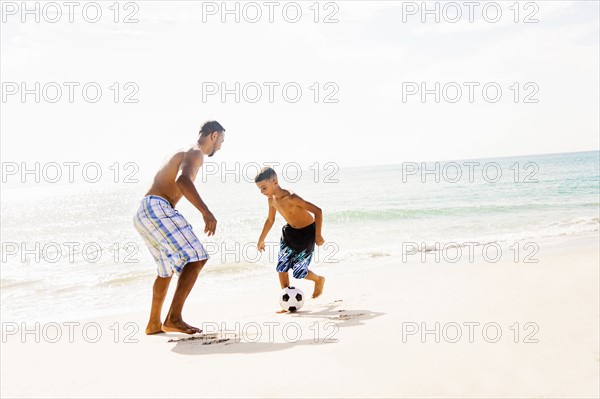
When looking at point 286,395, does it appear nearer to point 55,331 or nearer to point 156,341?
point 156,341

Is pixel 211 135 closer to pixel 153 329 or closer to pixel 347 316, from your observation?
pixel 153 329

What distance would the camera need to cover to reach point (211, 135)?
5.02 meters

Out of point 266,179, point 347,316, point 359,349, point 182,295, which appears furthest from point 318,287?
point 359,349

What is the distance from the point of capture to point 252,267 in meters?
10.4

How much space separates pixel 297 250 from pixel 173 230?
78.3 inches

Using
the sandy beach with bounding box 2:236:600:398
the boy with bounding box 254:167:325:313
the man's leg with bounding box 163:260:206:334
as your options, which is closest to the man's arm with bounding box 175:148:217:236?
the man's leg with bounding box 163:260:206:334

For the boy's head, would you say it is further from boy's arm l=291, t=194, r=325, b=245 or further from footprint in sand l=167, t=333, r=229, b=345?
footprint in sand l=167, t=333, r=229, b=345

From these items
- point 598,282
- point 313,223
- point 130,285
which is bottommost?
point 130,285

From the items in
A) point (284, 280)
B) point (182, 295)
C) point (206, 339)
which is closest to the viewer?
Answer: point (206, 339)

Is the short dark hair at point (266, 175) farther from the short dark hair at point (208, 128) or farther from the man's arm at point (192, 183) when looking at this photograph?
the man's arm at point (192, 183)

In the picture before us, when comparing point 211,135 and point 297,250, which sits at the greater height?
point 211,135

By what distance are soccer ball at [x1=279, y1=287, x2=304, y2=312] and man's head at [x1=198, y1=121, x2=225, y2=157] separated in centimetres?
178

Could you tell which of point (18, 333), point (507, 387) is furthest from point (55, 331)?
point (507, 387)

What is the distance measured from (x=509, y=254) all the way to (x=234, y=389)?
733 cm
